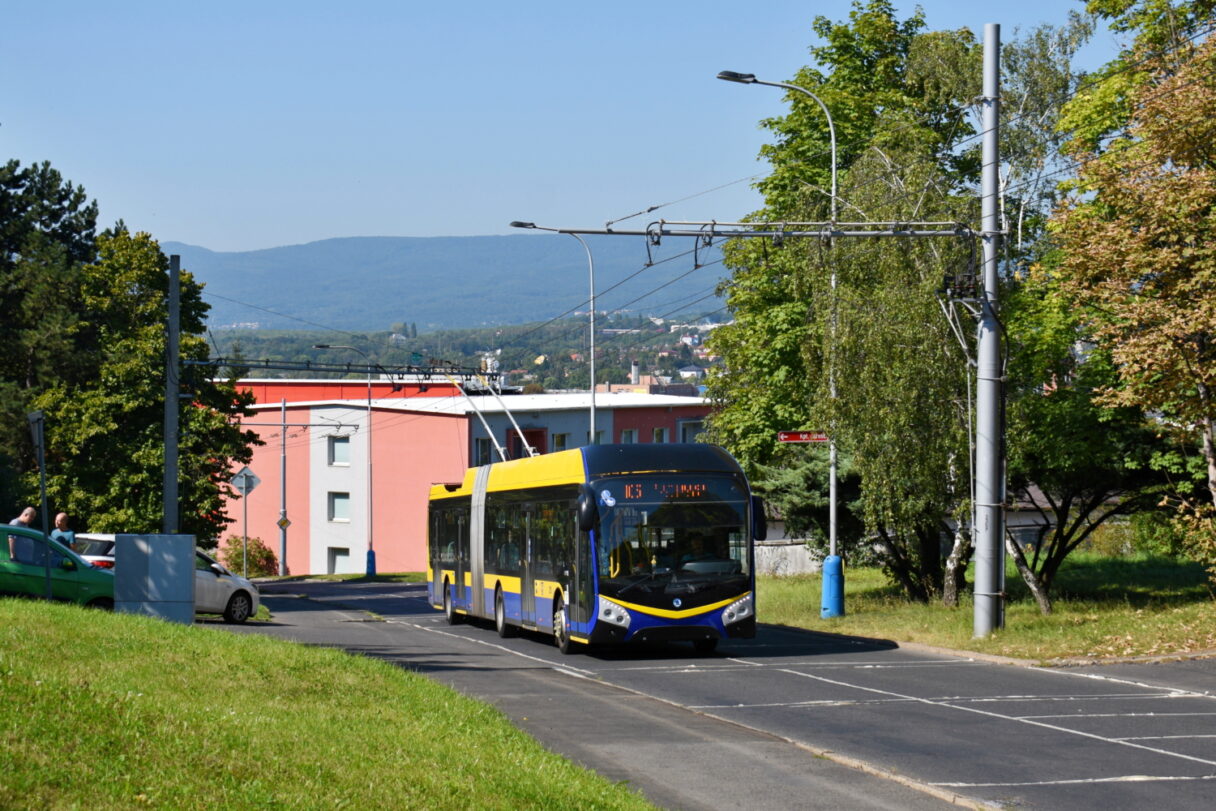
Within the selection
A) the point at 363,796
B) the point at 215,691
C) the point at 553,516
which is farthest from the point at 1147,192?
the point at 363,796

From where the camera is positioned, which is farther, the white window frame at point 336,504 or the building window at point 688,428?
the building window at point 688,428

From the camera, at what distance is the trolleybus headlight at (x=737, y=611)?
21219 mm

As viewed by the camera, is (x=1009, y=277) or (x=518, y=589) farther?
(x=1009, y=277)

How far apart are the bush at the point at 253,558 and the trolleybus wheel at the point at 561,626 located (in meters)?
45.3

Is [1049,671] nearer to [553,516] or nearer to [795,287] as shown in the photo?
[553,516]

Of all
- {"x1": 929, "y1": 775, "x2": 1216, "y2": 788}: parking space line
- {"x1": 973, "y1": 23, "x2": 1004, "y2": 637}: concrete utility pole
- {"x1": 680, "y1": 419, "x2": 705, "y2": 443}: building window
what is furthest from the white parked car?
{"x1": 680, "y1": 419, "x2": 705, "y2": 443}: building window

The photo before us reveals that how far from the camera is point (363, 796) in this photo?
7957mm

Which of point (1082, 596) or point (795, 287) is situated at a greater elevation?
point (795, 287)

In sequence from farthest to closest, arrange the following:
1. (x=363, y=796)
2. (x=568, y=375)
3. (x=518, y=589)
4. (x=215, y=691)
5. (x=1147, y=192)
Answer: (x=568, y=375)
(x=518, y=589)
(x=1147, y=192)
(x=215, y=691)
(x=363, y=796)

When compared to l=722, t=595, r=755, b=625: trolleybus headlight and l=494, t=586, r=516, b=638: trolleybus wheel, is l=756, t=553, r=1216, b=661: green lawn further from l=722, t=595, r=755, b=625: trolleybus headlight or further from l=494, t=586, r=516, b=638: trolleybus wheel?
l=494, t=586, r=516, b=638: trolleybus wheel

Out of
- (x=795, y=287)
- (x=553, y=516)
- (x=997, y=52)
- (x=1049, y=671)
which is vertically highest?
(x=997, y=52)

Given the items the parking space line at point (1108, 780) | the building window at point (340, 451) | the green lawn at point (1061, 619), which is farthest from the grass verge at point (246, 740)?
the building window at point (340, 451)

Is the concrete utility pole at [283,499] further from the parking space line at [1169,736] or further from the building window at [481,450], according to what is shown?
the parking space line at [1169,736]

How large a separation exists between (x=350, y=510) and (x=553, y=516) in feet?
168
